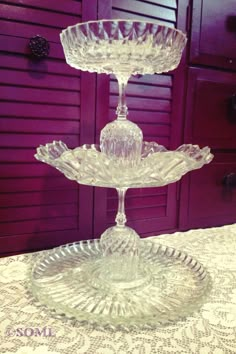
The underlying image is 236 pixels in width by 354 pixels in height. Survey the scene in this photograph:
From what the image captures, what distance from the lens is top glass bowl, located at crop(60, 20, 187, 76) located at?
46cm

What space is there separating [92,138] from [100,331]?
414mm

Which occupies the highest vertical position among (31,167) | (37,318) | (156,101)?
(156,101)

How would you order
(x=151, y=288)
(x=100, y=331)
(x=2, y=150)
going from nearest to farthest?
1. (x=100, y=331)
2. (x=151, y=288)
3. (x=2, y=150)

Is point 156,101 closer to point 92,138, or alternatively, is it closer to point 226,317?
point 92,138

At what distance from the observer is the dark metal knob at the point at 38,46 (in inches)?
24.3

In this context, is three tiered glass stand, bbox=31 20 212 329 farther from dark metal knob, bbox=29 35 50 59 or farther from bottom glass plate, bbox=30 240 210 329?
dark metal knob, bbox=29 35 50 59

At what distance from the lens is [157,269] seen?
62cm

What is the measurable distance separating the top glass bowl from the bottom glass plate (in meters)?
0.35

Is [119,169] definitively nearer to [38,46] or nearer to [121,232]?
[121,232]

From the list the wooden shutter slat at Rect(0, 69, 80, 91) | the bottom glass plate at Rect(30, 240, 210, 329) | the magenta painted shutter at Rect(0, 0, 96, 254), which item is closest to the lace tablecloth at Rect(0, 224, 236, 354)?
the bottom glass plate at Rect(30, 240, 210, 329)

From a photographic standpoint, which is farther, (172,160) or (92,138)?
(92,138)

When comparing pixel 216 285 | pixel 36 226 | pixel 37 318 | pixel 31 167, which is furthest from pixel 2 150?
pixel 216 285

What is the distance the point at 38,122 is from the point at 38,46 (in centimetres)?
15

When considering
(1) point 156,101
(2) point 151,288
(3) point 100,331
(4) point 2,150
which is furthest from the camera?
(1) point 156,101
